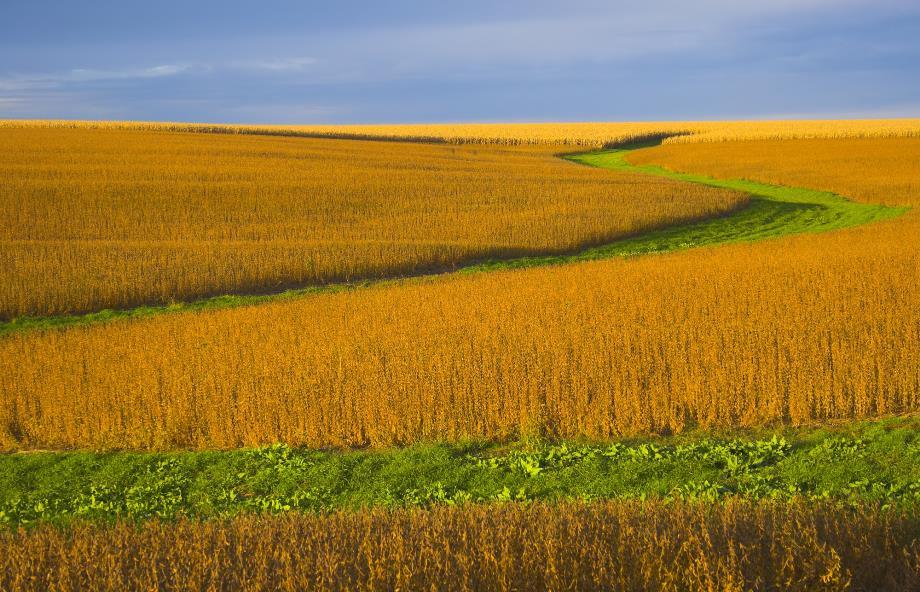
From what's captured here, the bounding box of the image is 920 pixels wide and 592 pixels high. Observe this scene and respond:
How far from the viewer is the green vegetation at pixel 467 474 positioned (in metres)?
9.29

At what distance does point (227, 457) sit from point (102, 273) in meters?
15.3

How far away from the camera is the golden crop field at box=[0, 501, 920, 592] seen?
18.4 feet

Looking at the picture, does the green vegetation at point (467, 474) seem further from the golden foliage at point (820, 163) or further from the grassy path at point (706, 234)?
the golden foliage at point (820, 163)

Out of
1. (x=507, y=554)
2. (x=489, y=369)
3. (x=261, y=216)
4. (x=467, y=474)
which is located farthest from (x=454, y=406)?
(x=261, y=216)

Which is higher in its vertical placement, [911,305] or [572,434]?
[911,305]

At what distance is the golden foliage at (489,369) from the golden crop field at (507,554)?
5019 millimetres

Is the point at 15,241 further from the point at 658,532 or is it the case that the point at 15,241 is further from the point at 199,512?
the point at 658,532

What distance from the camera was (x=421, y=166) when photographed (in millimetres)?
53594

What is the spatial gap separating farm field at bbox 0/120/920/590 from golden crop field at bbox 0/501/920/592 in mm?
30

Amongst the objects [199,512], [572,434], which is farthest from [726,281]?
[199,512]

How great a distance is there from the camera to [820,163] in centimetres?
5331

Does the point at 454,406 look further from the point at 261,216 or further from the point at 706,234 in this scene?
the point at 261,216

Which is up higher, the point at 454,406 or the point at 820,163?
the point at 820,163

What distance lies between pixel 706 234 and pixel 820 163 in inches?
926
